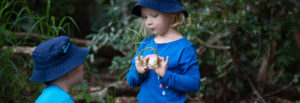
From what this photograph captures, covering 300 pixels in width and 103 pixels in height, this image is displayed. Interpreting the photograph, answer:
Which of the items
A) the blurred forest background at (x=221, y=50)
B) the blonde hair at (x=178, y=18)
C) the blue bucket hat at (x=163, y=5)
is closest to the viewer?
the blue bucket hat at (x=163, y=5)

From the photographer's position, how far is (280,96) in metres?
4.18

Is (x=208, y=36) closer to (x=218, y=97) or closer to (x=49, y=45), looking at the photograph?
(x=218, y=97)

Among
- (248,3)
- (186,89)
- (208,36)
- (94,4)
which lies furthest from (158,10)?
(94,4)

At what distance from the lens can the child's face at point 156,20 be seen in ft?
6.24

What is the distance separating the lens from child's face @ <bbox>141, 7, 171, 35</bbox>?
190 centimetres

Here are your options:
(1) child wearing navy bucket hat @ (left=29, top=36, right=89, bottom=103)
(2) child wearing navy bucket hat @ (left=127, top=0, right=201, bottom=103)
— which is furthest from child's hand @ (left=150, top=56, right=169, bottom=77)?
(1) child wearing navy bucket hat @ (left=29, top=36, right=89, bottom=103)

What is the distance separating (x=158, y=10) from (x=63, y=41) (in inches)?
25.6

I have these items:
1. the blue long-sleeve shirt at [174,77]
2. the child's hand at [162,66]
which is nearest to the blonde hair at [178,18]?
the blue long-sleeve shirt at [174,77]

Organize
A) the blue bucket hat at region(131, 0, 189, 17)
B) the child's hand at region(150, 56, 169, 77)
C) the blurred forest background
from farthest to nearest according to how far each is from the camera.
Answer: the blurred forest background
the blue bucket hat at region(131, 0, 189, 17)
the child's hand at region(150, 56, 169, 77)

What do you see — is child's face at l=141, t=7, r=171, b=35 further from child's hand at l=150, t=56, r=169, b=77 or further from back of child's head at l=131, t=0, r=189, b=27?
child's hand at l=150, t=56, r=169, b=77

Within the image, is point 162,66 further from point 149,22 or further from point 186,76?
point 149,22

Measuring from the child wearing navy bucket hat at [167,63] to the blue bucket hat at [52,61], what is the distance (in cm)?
45

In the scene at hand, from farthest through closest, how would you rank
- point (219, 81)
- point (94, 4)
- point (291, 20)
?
point (94, 4), point (219, 81), point (291, 20)

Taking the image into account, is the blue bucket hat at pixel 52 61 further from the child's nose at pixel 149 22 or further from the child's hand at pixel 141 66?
the child's nose at pixel 149 22
